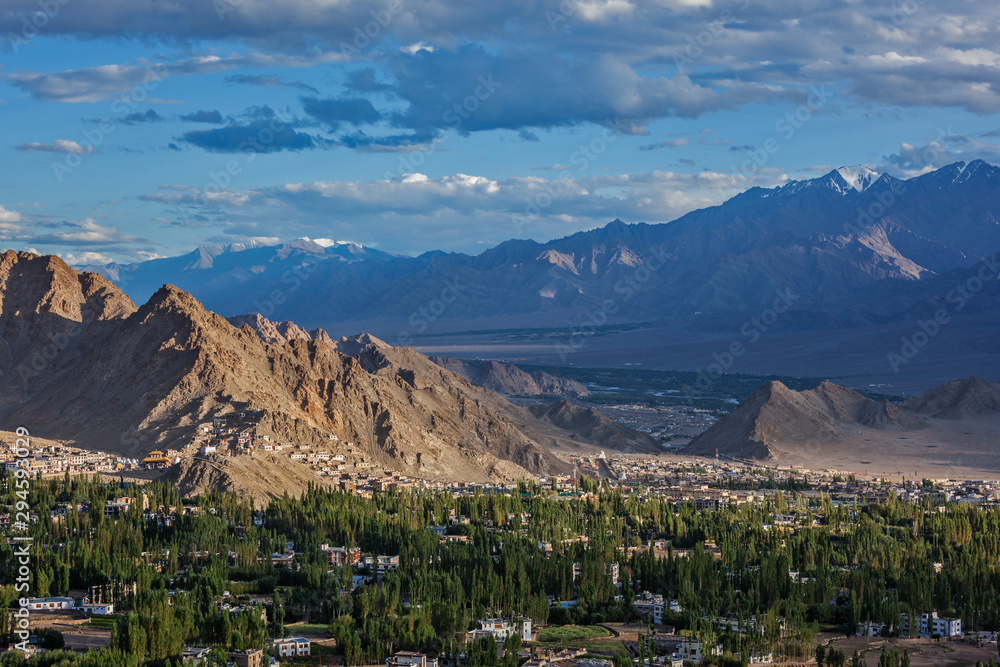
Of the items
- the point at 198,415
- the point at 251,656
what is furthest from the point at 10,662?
the point at 198,415

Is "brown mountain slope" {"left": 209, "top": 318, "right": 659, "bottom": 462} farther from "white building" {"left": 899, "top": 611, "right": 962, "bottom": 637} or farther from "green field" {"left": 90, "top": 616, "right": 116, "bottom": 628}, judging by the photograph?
"green field" {"left": 90, "top": 616, "right": 116, "bottom": 628}

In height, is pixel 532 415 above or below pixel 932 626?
above

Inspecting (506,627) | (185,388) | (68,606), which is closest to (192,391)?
(185,388)

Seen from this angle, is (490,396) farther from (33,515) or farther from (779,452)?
(33,515)

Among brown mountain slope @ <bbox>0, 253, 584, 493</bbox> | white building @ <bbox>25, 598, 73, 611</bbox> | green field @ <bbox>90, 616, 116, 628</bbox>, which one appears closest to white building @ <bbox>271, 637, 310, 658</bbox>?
green field @ <bbox>90, 616, 116, 628</bbox>

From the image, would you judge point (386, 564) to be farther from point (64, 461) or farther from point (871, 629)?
point (64, 461)
